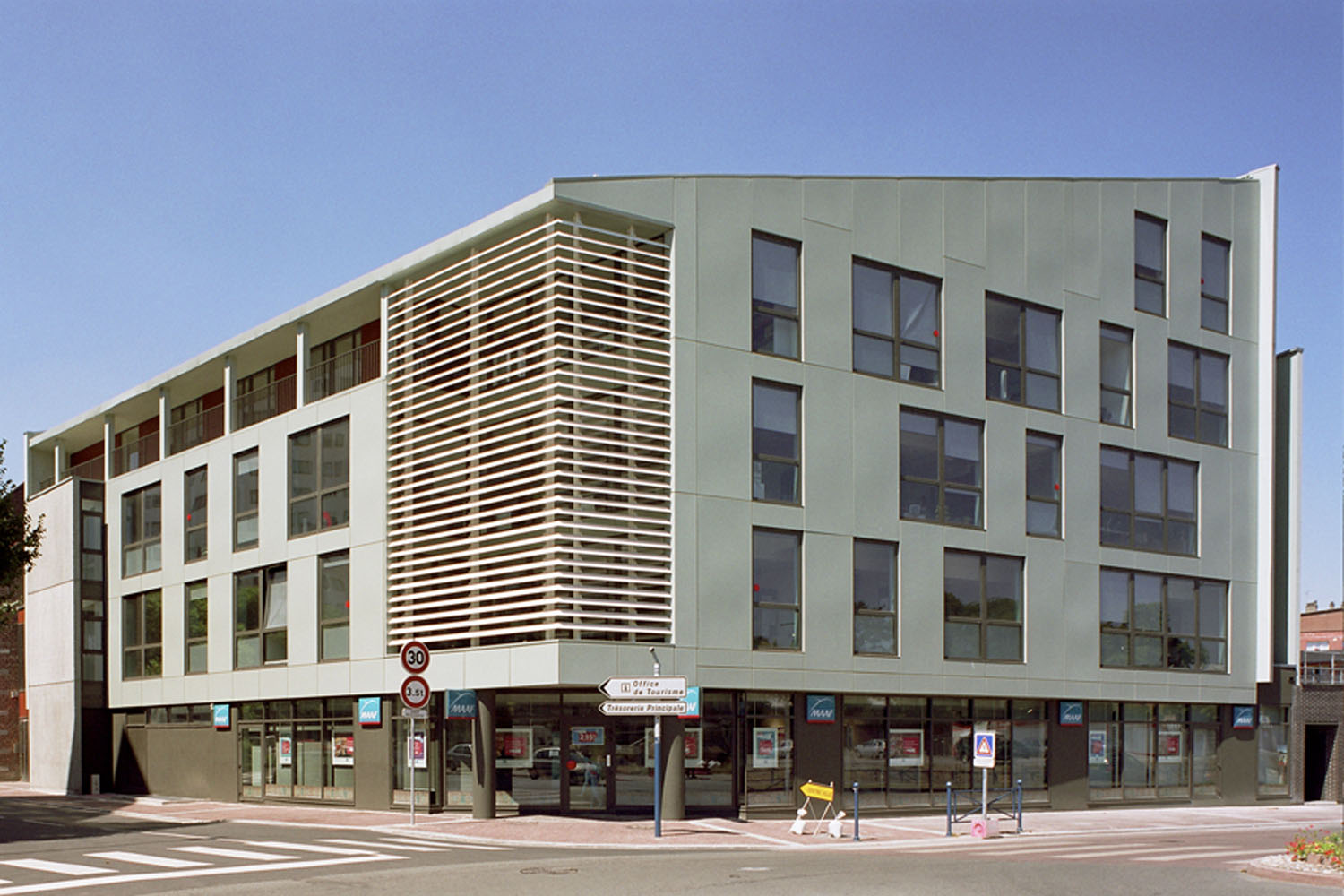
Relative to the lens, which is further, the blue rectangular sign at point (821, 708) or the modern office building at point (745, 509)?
the blue rectangular sign at point (821, 708)

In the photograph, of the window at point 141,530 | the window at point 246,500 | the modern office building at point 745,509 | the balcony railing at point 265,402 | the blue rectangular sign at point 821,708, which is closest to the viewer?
the modern office building at point 745,509

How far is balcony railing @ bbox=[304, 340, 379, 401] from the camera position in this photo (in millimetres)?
32781

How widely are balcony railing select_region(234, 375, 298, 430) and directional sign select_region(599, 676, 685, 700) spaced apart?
1467cm

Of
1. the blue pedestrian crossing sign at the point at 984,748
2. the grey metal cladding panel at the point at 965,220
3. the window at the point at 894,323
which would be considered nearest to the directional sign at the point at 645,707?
the blue pedestrian crossing sign at the point at 984,748

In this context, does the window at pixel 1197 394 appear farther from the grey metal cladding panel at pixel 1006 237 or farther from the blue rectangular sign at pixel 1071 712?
the blue rectangular sign at pixel 1071 712

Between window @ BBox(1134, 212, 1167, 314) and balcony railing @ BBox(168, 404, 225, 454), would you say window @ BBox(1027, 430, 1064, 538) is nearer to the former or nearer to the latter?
window @ BBox(1134, 212, 1167, 314)

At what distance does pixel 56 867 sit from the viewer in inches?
744

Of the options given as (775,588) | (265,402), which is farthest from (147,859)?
(265,402)

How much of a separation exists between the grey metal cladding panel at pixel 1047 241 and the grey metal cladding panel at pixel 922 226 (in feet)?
9.22

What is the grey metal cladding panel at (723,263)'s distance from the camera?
28.3m

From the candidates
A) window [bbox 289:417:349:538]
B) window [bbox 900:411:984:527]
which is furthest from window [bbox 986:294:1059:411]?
window [bbox 289:417:349:538]

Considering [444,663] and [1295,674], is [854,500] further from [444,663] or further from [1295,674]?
[1295,674]

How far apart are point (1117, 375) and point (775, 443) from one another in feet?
35.4

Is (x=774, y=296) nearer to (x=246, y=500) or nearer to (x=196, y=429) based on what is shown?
(x=246, y=500)
